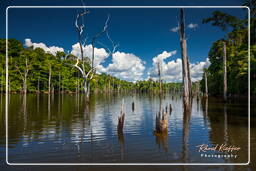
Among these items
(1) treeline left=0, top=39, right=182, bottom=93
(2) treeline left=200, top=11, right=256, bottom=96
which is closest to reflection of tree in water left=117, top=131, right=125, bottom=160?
(2) treeline left=200, top=11, right=256, bottom=96

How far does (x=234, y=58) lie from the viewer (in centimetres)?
4244

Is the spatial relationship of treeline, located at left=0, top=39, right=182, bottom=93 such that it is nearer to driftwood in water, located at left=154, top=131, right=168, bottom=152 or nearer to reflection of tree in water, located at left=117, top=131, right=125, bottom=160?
reflection of tree in water, located at left=117, top=131, right=125, bottom=160

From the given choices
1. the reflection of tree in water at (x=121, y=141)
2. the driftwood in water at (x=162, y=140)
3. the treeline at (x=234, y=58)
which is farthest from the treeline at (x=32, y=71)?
the driftwood in water at (x=162, y=140)

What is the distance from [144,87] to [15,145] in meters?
146

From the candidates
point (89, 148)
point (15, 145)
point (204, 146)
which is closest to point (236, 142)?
Answer: point (204, 146)

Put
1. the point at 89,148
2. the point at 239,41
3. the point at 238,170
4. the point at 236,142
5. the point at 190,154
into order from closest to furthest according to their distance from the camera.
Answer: the point at 238,170, the point at 190,154, the point at 89,148, the point at 236,142, the point at 239,41

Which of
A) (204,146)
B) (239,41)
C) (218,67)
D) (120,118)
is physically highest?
(239,41)

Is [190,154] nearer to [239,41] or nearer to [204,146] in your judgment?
[204,146]

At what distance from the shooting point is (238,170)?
5.93 metres

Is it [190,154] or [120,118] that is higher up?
[120,118]

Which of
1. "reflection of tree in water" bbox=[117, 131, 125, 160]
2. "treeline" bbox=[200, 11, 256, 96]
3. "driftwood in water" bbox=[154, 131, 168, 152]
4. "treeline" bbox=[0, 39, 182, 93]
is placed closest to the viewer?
"reflection of tree in water" bbox=[117, 131, 125, 160]

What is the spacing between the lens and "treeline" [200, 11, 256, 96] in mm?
29361

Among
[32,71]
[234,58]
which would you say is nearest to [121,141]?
[234,58]

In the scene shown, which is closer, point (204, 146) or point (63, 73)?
point (204, 146)
